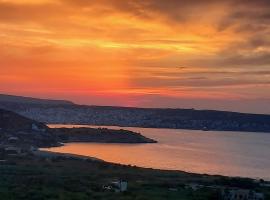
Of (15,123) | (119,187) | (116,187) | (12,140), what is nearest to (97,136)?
(15,123)

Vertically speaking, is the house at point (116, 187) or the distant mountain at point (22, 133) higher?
the distant mountain at point (22, 133)

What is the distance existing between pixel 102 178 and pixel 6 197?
2252cm

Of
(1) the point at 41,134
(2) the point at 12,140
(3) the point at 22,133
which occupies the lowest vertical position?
(2) the point at 12,140

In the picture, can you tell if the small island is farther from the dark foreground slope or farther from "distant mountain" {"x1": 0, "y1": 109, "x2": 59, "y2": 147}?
the dark foreground slope

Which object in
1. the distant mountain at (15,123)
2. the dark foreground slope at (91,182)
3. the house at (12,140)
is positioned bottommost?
the dark foreground slope at (91,182)

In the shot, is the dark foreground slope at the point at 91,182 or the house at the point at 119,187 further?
the house at the point at 119,187

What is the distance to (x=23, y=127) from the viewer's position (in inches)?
5881

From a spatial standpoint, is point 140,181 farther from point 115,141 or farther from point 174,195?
point 115,141

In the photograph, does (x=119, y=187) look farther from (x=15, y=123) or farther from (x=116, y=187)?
(x=15, y=123)

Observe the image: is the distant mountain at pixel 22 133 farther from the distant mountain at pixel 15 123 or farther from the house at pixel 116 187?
the house at pixel 116 187

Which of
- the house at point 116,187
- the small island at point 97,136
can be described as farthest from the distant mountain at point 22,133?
the house at point 116,187

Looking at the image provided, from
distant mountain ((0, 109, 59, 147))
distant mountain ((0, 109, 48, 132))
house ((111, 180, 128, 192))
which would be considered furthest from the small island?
house ((111, 180, 128, 192))

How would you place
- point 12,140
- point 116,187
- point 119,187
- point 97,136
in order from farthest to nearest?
point 97,136, point 12,140, point 116,187, point 119,187

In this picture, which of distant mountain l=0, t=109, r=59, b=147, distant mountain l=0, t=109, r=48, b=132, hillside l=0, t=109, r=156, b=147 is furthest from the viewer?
distant mountain l=0, t=109, r=48, b=132
